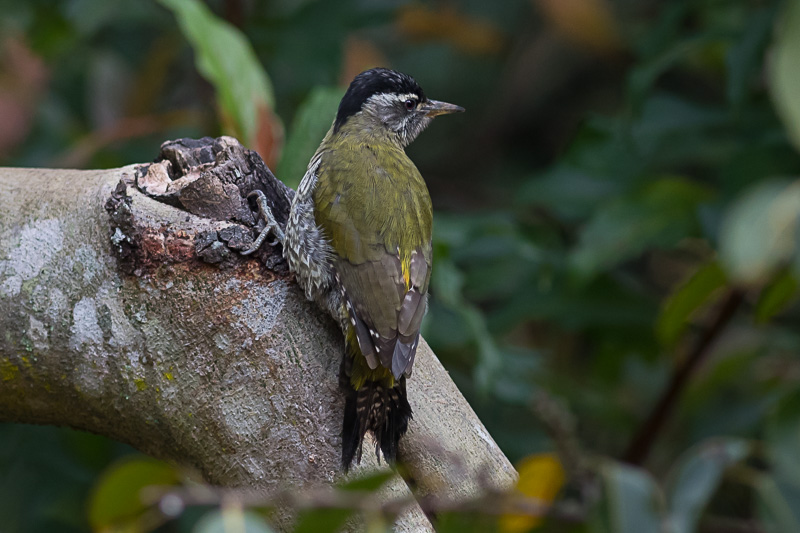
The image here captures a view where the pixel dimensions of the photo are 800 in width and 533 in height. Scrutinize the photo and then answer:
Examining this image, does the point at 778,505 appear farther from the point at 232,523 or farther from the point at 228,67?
the point at 228,67

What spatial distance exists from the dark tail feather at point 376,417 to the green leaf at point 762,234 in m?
1.16

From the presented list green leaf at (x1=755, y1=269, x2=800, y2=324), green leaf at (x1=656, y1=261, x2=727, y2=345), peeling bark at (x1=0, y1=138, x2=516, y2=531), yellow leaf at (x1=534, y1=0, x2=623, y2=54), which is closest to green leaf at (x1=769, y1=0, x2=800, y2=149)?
green leaf at (x1=755, y1=269, x2=800, y2=324)

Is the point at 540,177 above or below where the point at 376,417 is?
above

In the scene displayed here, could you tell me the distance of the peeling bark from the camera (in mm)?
1972

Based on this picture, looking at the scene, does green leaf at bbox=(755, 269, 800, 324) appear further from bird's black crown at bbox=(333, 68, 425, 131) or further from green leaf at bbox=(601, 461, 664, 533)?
bird's black crown at bbox=(333, 68, 425, 131)

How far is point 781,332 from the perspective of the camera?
3.82m

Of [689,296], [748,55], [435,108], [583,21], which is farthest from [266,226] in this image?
[583,21]

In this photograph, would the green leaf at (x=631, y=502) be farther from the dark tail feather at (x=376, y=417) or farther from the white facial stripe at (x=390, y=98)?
the white facial stripe at (x=390, y=98)

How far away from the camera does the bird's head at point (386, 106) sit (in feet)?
10.0

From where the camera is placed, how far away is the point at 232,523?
1.02 metres

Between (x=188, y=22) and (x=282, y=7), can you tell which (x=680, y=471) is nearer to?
(x=188, y=22)

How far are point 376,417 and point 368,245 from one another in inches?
23.7

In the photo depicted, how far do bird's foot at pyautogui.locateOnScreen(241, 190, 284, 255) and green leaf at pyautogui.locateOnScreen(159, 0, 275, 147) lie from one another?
0.57 m

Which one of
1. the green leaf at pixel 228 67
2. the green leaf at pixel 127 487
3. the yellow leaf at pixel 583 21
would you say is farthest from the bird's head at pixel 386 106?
the green leaf at pixel 127 487
